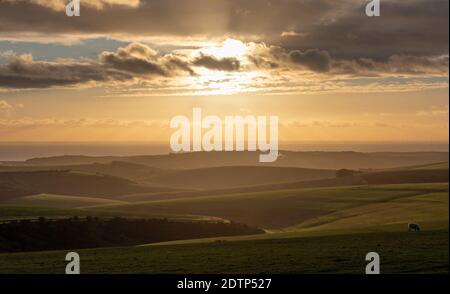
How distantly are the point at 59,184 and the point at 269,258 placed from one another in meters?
125

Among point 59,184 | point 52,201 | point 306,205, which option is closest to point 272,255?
point 306,205

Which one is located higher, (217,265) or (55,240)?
(55,240)

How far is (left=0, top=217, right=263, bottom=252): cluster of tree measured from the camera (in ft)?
189

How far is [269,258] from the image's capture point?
1526 inches

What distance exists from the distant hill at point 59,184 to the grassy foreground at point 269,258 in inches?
3626

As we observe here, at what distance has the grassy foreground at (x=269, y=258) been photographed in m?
34.0

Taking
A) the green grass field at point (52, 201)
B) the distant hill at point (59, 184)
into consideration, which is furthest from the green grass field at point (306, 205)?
the distant hill at point (59, 184)

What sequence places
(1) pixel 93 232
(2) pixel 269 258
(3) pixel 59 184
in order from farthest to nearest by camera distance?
(3) pixel 59 184, (1) pixel 93 232, (2) pixel 269 258

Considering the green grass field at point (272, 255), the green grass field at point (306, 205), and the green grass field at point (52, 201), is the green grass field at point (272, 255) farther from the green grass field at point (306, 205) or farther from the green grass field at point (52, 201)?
the green grass field at point (52, 201)

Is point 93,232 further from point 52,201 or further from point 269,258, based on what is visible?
point 52,201
